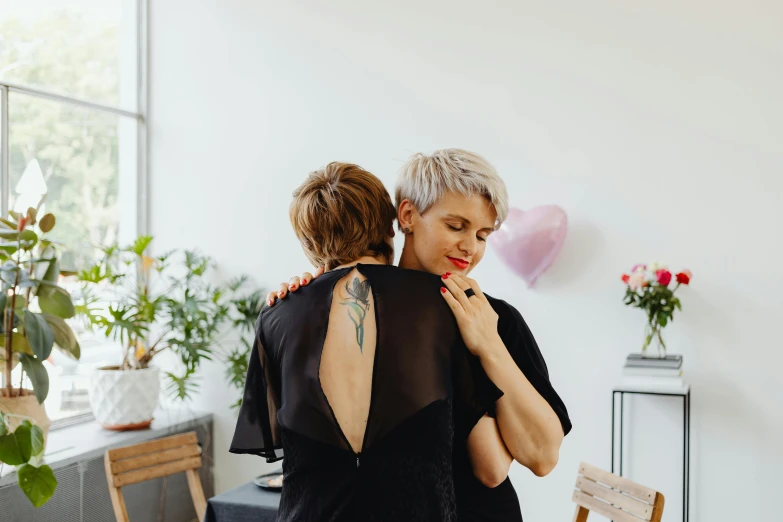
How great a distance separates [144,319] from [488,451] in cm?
312

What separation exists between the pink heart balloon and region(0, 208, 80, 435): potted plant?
2017mm

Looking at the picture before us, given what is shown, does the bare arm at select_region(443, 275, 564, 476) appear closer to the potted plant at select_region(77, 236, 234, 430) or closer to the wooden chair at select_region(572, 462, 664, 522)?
the wooden chair at select_region(572, 462, 664, 522)

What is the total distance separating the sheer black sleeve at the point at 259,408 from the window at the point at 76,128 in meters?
2.62

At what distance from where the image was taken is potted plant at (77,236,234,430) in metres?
4.13

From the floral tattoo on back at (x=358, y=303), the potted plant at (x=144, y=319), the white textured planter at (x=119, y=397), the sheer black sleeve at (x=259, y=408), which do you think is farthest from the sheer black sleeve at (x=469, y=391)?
the white textured planter at (x=119, y=397)

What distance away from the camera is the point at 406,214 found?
164 centimetres

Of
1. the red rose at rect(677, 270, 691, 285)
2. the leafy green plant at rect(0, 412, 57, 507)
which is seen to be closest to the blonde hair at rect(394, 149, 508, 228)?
the leafy green plant at rect(0, 412, 57, 507)

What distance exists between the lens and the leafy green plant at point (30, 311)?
121 inches

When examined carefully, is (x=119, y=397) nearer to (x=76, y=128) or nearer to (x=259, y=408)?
(x=76, y=128)

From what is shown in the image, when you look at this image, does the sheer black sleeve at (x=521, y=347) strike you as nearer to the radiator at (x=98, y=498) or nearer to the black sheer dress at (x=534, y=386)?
the black sheer dress at (x=534, y=386)

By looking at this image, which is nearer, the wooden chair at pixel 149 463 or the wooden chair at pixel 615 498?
the wooden chair at pixel 615 498

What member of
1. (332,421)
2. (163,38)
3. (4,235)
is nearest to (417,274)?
(332,421)

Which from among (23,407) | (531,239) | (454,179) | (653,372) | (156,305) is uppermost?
(454,179)

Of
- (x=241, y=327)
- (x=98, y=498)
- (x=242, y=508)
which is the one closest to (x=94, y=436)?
(x=98, y=498)
